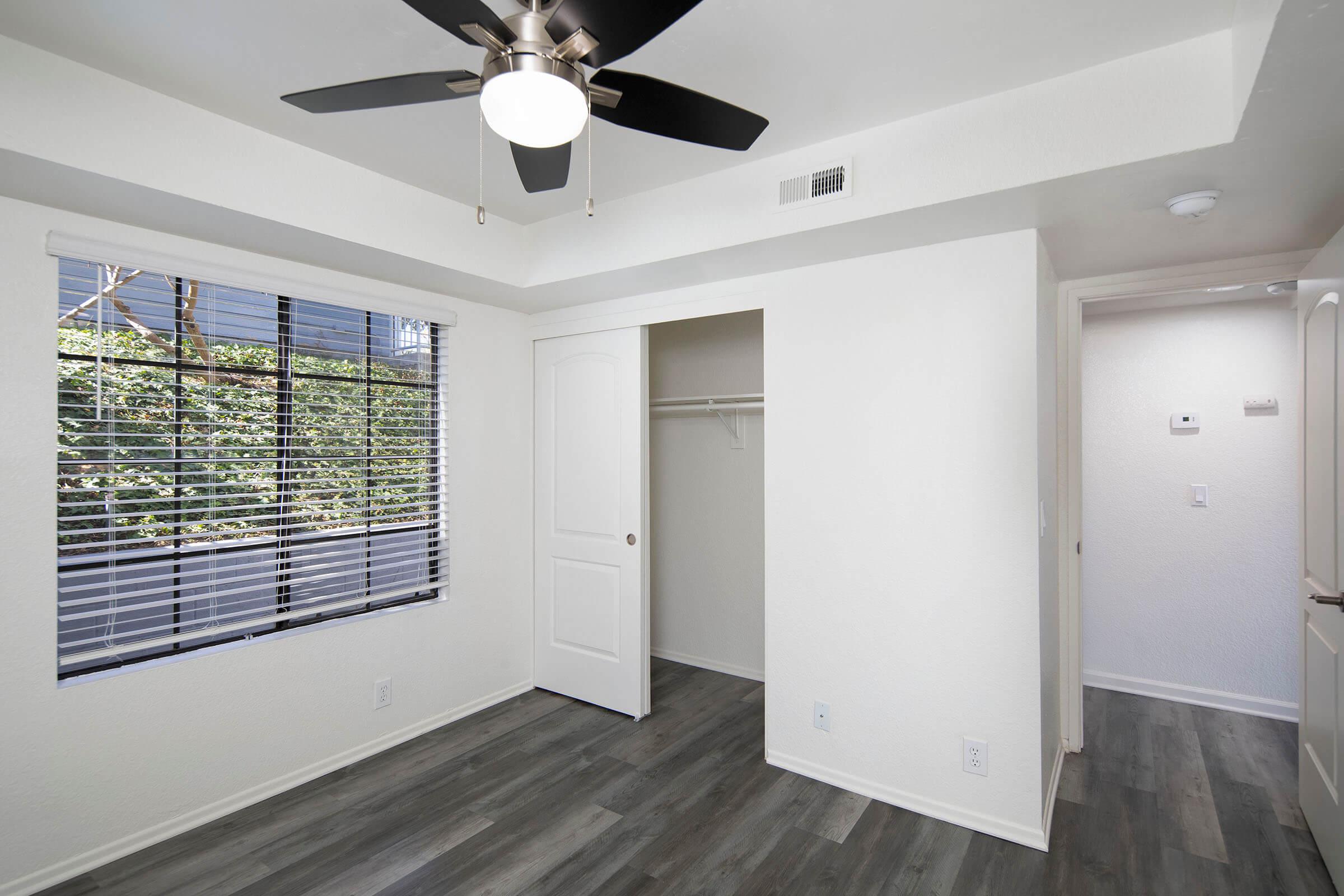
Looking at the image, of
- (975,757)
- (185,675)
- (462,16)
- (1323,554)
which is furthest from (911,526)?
(185,675)

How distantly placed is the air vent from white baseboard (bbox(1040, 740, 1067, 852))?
228 centimetres

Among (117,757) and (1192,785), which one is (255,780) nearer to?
(117,757)

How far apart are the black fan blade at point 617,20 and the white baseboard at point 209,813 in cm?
285

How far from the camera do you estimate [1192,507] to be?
361 cm

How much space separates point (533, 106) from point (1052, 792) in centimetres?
295

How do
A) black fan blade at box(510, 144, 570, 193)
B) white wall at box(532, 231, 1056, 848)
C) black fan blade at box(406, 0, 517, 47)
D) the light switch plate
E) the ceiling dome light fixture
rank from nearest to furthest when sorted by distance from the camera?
black fan blade at box(406, 0, 517, 47) → black fan blade at box(510, 144, 570, 193) → the ceiling dome light fixture → white wall at box(532, 231, 1056, 848) → the light switch plate

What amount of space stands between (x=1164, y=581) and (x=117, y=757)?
4.86 meters

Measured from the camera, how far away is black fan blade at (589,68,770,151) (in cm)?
141

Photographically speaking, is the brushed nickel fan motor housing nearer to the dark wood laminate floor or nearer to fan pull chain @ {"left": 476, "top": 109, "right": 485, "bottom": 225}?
fan pull chain @ {"left": 476, "top": 109, "right": 485, "bottom": 225}

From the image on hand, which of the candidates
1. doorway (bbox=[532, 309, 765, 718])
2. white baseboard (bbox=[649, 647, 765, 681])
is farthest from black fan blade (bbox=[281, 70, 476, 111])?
white baseboard (bbox=[649, 647, 765, 681])

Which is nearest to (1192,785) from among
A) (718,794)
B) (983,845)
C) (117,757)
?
(983,845)

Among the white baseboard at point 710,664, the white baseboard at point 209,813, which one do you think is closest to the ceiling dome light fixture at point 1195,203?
the white baseboard at point 710,664

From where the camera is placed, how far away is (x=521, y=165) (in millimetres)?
1685

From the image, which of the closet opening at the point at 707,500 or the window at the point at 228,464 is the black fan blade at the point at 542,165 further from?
the closet opening at the point at 707,500
